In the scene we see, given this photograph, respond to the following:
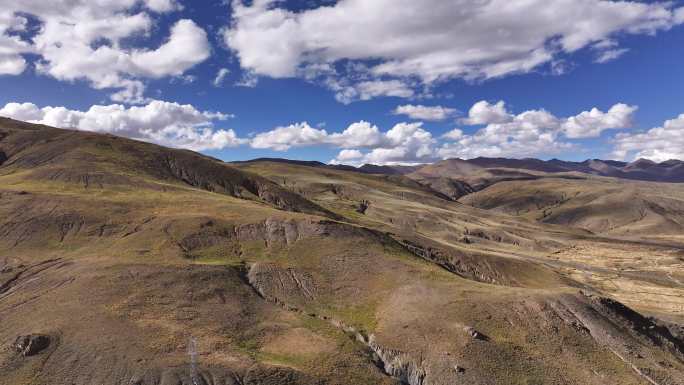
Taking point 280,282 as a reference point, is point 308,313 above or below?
below

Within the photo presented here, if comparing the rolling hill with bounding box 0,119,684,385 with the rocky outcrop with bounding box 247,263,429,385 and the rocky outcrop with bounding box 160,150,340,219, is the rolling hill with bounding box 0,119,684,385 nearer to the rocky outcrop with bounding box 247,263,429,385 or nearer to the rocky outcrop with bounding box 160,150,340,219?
the rocky outcrop with bounding box 247,263,429,385

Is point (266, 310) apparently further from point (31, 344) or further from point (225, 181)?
point (225, 181)

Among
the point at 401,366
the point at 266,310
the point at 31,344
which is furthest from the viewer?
the point at 266,310

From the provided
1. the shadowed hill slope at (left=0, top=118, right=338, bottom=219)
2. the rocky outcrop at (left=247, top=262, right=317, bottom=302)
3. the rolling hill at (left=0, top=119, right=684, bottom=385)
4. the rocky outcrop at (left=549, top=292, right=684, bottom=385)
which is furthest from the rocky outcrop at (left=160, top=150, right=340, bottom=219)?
the rocky outcrop at (left=549, top=292, right=684, bottom=385)

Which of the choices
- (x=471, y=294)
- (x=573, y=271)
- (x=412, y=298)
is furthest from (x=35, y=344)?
(x=573, y=271)

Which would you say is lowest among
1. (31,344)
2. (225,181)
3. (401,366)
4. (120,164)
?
(401,366)

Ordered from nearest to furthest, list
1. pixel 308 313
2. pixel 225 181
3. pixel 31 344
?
pixel 31 344
pixel 308 313
pixel 225 181

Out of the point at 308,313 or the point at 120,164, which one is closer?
the point at 308,313

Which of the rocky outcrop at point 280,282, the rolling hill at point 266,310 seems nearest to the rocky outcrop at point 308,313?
the rocky outcrop at point 280,282

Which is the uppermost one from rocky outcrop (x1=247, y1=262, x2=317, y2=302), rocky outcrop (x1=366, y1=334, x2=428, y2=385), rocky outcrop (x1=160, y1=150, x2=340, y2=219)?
rocky outcrop (x1=160, y1=150, x2=340, y2=219)

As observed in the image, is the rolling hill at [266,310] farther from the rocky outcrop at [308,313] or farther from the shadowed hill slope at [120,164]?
the shadowed hill slope at [120,164]

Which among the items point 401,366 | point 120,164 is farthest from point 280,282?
point 120,164
